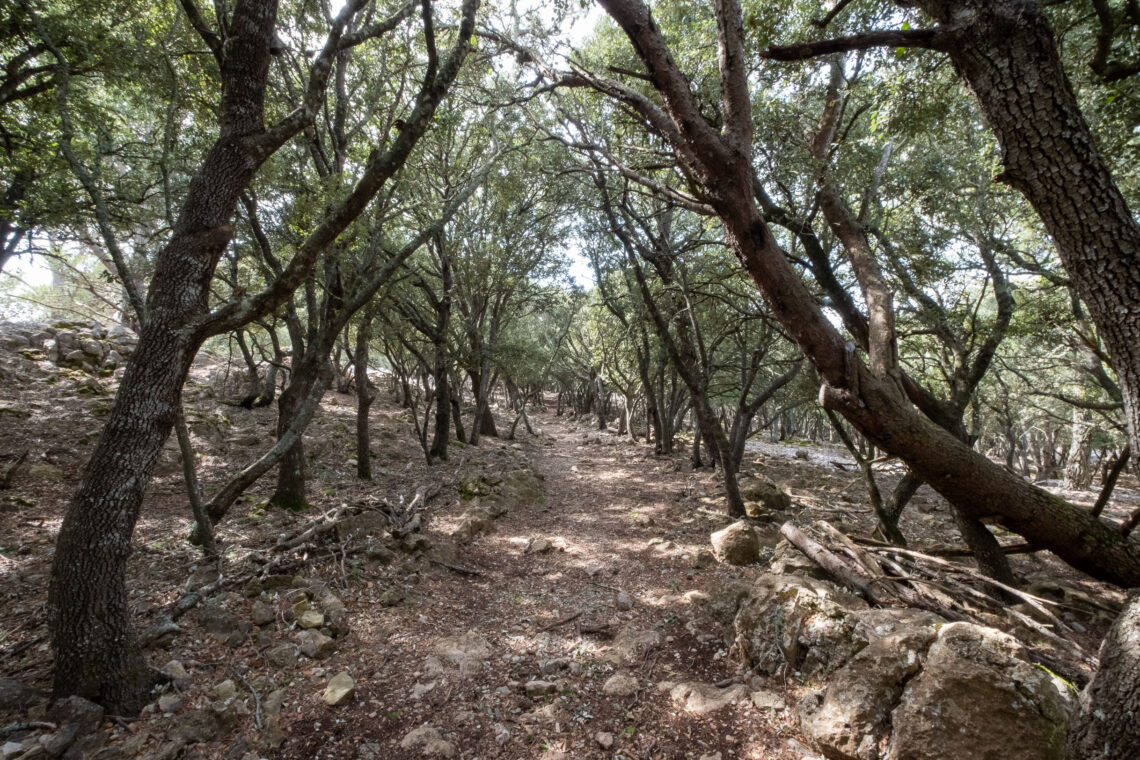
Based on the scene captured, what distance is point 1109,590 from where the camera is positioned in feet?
19.7

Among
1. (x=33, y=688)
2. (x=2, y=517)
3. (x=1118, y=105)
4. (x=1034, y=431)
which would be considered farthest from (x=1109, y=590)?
(x=1034, y=431)

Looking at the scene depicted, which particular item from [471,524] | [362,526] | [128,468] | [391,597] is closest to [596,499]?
[471,524]

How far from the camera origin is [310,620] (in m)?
Result: 4.18

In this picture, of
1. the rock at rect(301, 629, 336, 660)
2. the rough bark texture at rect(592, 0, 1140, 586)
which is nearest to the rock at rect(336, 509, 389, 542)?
the rock at rect(301, 629, 336, 660)

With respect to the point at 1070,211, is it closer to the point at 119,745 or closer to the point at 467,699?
the point at 467,699

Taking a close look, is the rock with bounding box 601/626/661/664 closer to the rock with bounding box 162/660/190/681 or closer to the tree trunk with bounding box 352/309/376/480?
the rock with bounding box 162/660/190/681

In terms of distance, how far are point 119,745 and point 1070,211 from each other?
6280 mm

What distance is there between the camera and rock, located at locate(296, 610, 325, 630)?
4152 millimetres

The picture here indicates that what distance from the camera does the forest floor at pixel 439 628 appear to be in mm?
3064

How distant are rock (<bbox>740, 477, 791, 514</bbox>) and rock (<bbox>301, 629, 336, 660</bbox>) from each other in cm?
734

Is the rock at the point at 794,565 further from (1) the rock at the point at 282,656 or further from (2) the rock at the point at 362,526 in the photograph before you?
(2) the rock at the point at 362,526

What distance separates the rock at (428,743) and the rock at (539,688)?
0.71 meters

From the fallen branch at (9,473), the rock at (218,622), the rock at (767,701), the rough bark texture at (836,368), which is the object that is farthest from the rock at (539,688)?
the fallen branch at (9,473)

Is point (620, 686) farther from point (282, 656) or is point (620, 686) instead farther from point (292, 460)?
point (292, 460)
